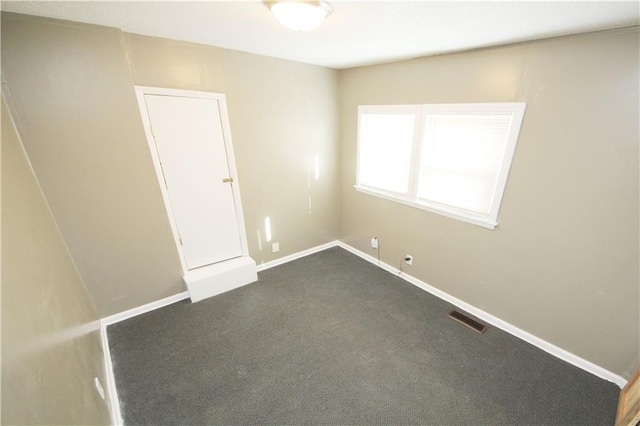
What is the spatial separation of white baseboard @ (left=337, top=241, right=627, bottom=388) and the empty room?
0.01 metres

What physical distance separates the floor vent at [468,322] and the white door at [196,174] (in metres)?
2.39

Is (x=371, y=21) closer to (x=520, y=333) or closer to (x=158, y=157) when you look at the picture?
(x=158, y=157)

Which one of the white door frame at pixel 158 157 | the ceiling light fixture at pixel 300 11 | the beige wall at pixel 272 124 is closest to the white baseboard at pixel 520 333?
the beige wall at pixel 272 124

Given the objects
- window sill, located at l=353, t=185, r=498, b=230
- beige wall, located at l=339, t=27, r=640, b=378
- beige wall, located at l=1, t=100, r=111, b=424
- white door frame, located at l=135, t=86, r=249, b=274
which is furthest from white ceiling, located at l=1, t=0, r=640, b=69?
window sill, located at l=353, t=185, r=498, b=230

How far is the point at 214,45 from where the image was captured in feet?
7.00

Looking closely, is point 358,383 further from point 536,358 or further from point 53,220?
point 53,220

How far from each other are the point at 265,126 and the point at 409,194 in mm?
1717

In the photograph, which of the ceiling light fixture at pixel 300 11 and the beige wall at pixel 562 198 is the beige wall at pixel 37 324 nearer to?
the ceiling light fixture at pixel 300 11

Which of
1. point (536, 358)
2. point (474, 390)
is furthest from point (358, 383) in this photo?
point (536, 358)

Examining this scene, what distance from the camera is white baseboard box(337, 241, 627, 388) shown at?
1.74 metres

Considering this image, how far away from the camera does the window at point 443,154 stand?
1926mm

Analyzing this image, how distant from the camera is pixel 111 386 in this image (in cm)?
167

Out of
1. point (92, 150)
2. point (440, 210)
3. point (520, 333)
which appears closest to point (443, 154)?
point (440, 210)

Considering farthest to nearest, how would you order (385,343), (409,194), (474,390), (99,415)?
(409,194) < (385,343) < (474,390) < (99,415)
